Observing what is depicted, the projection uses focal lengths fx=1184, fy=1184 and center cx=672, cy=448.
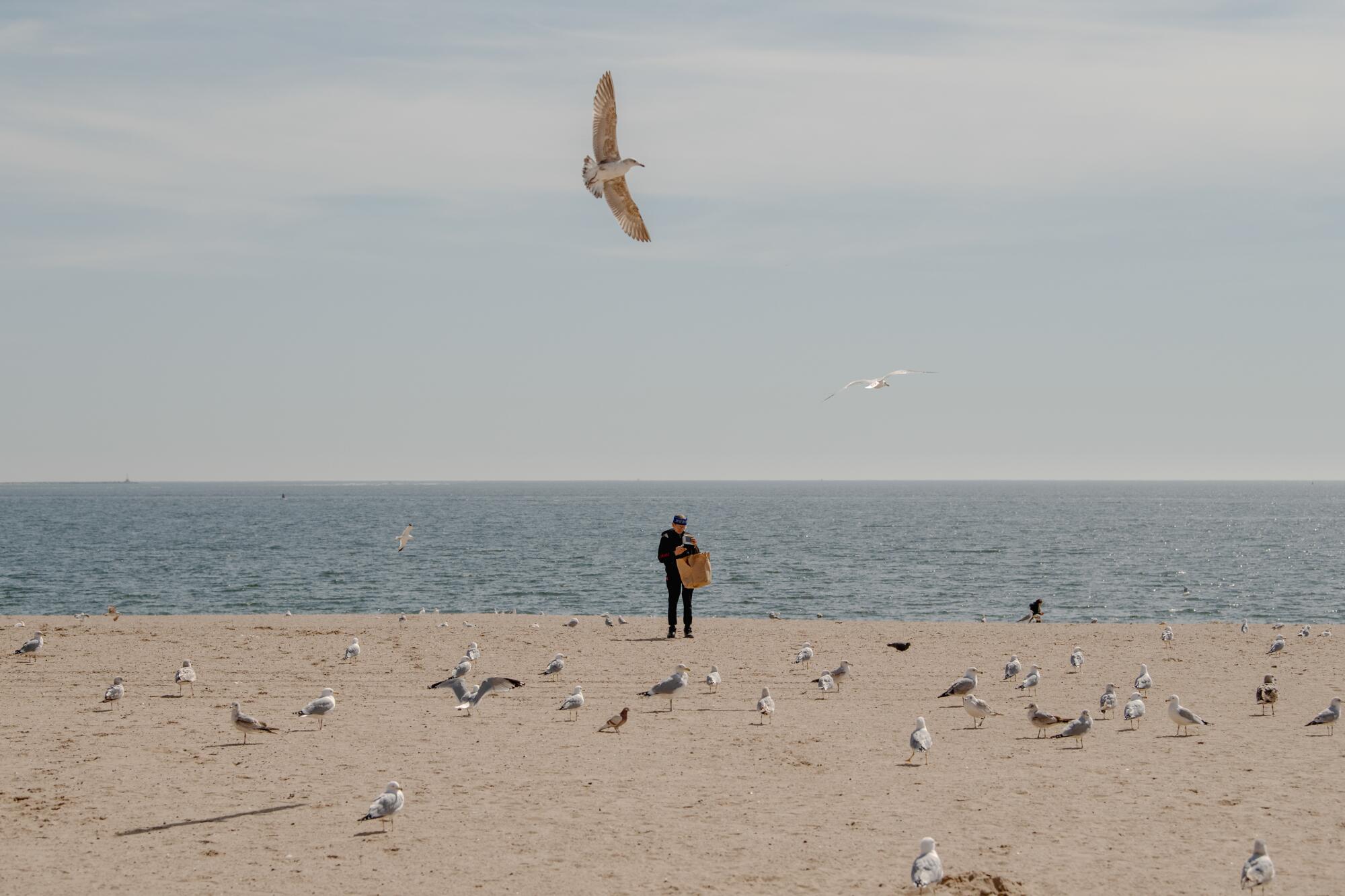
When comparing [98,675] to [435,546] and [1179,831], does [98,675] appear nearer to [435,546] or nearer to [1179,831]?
[1179,831]

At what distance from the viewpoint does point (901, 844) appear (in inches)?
364

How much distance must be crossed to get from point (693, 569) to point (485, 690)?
693cm

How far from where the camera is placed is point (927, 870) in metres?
8.12

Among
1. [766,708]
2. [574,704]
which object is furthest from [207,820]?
[766,708]

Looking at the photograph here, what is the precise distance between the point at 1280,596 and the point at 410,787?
43831 mm

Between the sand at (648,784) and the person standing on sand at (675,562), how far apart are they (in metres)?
2.53

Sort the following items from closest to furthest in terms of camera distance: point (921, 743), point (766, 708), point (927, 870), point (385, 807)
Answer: point (927, 870)
point (385, 807)
point (921, 743)
point (766, 708)

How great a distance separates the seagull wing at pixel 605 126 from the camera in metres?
11.0

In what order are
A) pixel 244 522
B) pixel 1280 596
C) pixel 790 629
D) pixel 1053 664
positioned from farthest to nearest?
pixel 244 522, pixel 1280 596, pixel 790 629, pixel 1053 664

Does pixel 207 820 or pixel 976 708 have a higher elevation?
pixel 976 708

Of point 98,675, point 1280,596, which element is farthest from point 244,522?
point 98,675

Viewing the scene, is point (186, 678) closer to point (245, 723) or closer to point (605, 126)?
point (245, 723)

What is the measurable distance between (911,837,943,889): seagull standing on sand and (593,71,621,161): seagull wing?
655 cm

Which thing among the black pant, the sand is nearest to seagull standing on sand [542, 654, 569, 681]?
the sand
